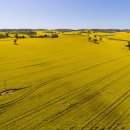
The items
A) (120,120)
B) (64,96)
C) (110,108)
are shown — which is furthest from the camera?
(64,96)

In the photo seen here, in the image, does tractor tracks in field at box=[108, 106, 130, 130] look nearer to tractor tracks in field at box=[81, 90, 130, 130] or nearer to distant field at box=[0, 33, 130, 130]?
distant field at box=[0, 33, 130, 130]

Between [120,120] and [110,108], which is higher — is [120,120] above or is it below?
above

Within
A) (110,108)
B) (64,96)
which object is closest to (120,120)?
(110,108)

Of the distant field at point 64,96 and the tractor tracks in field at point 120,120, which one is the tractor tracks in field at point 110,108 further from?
the tractor tracks in field at point 120,120

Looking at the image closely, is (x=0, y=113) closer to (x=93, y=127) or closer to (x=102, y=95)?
(x=93, y=127)

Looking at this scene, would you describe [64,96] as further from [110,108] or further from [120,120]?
[120,120]

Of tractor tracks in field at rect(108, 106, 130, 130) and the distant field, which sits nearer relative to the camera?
tractor tracks in field at rect(108, 106, 130, 130)

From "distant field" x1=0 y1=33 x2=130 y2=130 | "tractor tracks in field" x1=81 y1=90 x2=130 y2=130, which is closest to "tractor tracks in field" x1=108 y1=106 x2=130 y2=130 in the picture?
"distant field" x1=0 y1=33 x2=130 y2=130

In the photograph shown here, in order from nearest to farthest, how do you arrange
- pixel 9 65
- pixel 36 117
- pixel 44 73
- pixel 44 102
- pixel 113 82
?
pixel 36 117 < pixel 44 102 < pixel 113 82 < pixel 44 73 < pixel 9 65

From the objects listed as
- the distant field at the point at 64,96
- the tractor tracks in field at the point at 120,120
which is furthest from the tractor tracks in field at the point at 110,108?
the tractor tracks in field at the point at 120,120

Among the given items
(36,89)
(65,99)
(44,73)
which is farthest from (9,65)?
(65,99)

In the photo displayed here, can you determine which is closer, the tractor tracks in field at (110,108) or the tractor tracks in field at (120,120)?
the tractor tracks in field at (120,120)
